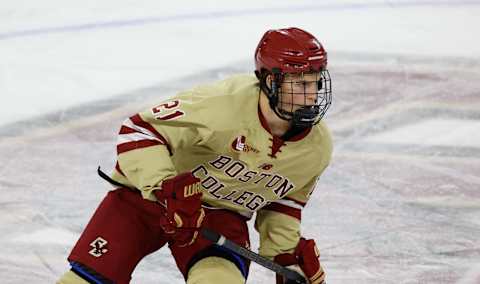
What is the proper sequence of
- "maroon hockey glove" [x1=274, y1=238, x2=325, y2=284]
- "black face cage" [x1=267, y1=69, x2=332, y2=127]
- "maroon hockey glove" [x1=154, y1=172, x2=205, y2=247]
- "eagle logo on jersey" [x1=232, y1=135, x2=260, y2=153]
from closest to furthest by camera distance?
"maroon hockey glove" [x1=154, y1=172, x2=205, y2=247] < "black face cage" [x1=267, y1=69, x2=332, y2=127] < "eagle logo on jersey" [x1=232, y1=135, x2=260, y2=153] < "maroon hockey glove" [x1=274, y1=238, x2=325, y2=284]

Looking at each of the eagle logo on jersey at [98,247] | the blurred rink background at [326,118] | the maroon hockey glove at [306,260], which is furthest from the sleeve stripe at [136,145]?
the blurred rink background at [326,118]

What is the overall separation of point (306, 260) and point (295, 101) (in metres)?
0.50

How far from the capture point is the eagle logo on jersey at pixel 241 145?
2.96 meters

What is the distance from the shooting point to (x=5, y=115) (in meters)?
5.08

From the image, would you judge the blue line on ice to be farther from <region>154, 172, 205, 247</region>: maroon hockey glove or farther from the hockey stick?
<region>154, 172, 205, 247</region>: maroon hockey glove

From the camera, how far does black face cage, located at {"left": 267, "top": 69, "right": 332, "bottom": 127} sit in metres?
2.85

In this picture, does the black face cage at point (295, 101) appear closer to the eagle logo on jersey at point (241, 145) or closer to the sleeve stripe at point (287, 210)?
the eagle logo on jersey at point (241, 145)

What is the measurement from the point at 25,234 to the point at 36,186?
0.43 m

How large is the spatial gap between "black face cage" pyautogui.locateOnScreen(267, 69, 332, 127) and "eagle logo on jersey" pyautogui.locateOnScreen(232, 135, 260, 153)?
131mm

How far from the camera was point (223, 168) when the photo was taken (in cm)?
301

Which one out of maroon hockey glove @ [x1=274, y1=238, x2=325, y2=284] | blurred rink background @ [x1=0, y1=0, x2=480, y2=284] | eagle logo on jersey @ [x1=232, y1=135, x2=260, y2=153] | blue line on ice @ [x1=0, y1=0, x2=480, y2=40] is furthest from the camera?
blue line on ice @ [x1=0, y1=0, x2=480, y2=40]

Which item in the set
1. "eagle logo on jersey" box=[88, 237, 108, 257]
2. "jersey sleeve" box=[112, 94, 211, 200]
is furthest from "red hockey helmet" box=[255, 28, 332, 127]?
"eagle logo on jersey" box=[88, 237, 108, 257]

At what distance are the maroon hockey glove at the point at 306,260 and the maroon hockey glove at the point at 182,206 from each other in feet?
1.42

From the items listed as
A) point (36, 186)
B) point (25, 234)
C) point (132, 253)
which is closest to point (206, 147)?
point (132, 253)
